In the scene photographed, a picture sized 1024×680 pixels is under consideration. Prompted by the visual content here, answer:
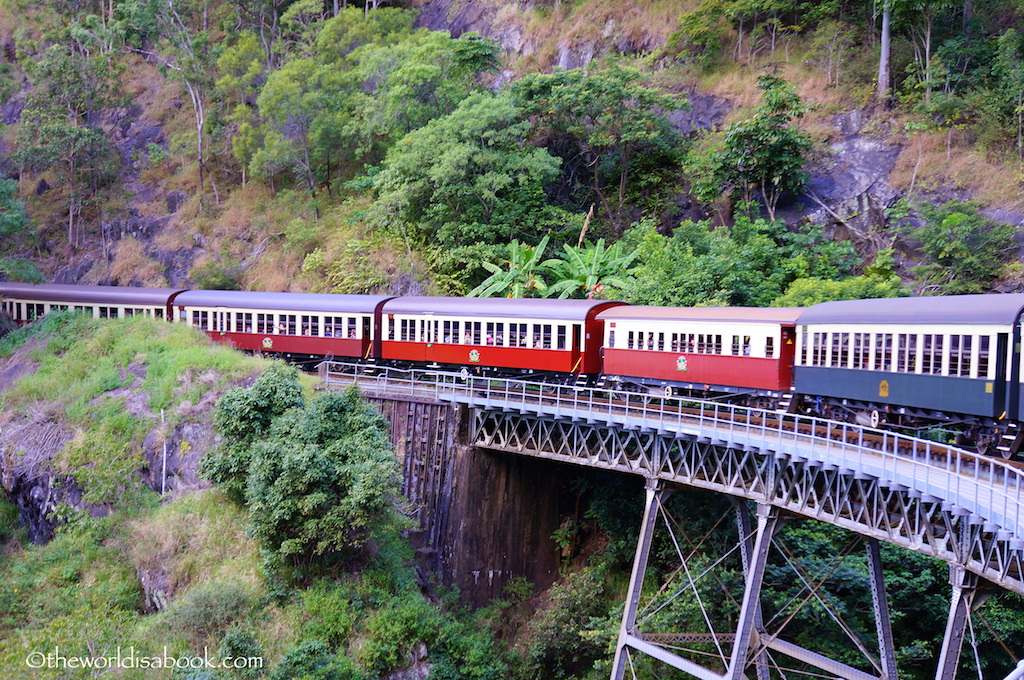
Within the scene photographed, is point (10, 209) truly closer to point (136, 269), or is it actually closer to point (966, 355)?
point (136, 269)

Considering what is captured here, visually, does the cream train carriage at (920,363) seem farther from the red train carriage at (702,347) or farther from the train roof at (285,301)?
the train roof at (285,301)

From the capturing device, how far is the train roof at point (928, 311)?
1755cm

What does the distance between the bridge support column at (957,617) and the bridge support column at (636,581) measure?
8317 millimetres

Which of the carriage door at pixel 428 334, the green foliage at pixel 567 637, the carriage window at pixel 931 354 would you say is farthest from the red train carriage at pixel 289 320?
the carriage window at pixel 931 354

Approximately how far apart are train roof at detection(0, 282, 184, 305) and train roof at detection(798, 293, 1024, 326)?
25.1 meters

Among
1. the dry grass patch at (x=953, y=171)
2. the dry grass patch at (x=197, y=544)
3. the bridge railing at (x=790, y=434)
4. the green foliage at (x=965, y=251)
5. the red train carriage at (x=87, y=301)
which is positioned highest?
the dry grass patch at (x=953, y=171)

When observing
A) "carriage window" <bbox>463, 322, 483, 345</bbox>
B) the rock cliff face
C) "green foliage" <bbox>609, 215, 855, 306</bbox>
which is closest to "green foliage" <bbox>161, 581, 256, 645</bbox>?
the rock cliff face

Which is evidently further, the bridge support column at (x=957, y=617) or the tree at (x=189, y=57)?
the tree at (x=189, y=57)

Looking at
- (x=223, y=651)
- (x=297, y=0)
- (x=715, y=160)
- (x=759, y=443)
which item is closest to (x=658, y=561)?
(x=759, y=443)

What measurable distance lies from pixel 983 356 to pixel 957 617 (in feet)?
19.1

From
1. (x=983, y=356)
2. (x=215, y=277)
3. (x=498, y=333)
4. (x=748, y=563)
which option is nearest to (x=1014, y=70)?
(x=983, y=356)

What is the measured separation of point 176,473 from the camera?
86.9 ft

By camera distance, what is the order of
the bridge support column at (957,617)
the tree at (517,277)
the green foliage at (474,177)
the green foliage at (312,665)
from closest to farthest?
the bridge support column at (957,617) → the green foliage at (312,665) → the tree at (517,277) → the green foliage at (474,177)

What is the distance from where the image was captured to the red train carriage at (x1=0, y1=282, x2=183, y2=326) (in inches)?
1385
